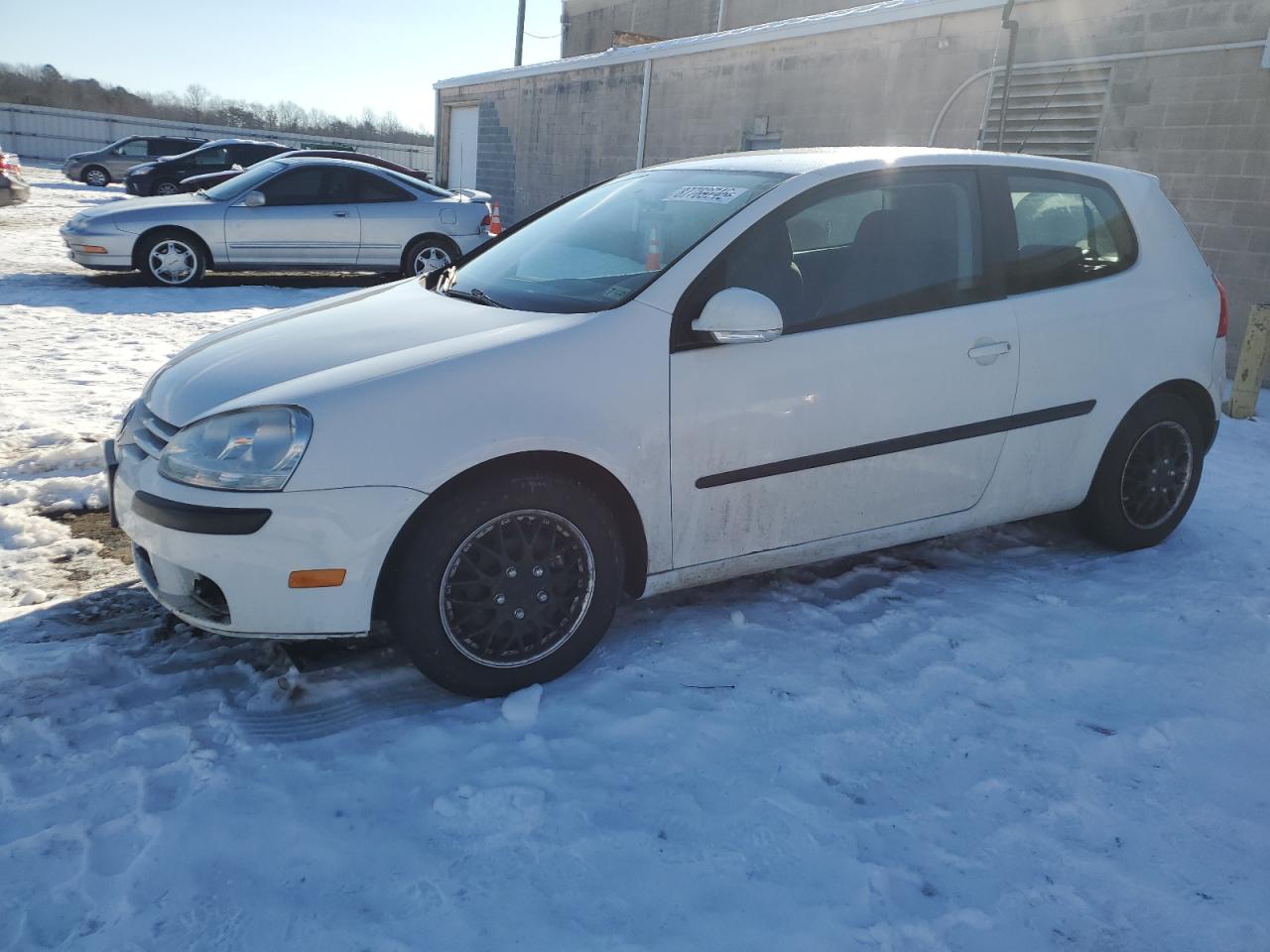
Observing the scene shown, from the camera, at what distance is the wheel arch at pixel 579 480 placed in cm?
263

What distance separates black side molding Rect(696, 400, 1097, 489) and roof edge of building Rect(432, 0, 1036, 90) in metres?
7.64

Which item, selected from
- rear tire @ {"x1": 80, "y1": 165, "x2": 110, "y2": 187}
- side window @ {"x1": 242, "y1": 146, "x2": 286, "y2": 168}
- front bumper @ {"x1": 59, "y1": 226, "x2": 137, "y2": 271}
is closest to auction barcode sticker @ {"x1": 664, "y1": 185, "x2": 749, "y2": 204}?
front bumper @ {"x1": 59, "y1": 226, "x2": 137, "y2": 271}

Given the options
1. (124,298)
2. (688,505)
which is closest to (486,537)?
(688,505)

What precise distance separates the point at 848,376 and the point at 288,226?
28.4ft

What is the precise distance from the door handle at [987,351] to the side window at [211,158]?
2139 cm

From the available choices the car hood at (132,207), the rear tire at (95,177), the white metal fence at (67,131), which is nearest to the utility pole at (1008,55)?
the car hood at (132,207)

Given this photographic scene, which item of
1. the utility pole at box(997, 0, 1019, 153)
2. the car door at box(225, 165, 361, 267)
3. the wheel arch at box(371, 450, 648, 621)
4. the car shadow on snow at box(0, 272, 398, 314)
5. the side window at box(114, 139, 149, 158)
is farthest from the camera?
the side window at box(114, 139, 149, 158)

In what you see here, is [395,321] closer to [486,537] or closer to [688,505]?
[486,537]

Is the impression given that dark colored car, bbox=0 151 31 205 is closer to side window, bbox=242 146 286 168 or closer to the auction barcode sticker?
side window, bbox=242 146 286 168

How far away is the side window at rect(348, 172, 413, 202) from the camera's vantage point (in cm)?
1056

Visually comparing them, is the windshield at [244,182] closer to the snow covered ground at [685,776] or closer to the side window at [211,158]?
the snow covered ground at [685,776]

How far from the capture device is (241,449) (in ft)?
8.44

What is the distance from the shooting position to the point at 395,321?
3.14m

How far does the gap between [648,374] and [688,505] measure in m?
0.45
